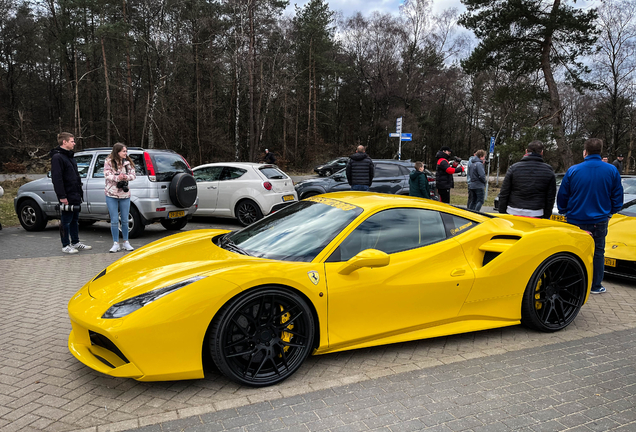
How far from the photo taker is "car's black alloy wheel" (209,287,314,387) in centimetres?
273

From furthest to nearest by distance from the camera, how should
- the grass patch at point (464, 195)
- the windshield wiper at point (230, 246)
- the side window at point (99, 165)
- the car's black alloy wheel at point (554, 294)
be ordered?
the grass patch at point (464, 195) < the side window at point (99, 165) < the car's black alloy wheel at point (554, 294) < the windshield wiper at point (230, 246)

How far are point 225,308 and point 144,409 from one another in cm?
77

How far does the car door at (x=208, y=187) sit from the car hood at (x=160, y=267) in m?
6.59

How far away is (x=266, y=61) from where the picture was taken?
28828 millimetres

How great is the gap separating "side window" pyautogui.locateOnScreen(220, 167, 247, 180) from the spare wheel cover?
1.85m

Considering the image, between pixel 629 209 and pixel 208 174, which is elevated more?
pixel 208 174

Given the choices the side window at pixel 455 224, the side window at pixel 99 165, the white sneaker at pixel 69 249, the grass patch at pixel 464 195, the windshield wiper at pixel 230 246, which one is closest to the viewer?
the windshield wiper at pixel 230 246

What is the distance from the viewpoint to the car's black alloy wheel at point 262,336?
2.73 meters

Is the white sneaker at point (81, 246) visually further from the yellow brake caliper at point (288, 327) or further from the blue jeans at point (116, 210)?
the yellow brake caliper at point (288, 327)

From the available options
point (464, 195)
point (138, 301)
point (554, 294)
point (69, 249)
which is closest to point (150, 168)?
point (69, 249)

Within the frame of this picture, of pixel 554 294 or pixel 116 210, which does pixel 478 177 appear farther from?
pixel 116 210

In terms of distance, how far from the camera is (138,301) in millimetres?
2691

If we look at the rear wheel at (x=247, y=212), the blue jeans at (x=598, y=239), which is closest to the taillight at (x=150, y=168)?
the rear wheel at (x=247, y=212)

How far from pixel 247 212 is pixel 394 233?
7004 mm
